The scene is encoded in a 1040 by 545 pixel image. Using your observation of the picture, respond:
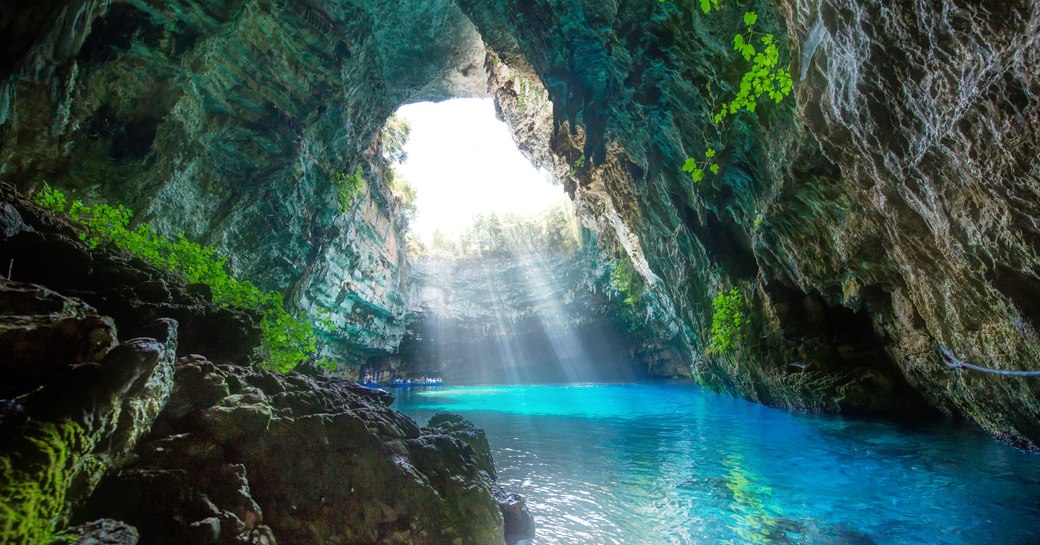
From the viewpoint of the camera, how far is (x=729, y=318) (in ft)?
42.9

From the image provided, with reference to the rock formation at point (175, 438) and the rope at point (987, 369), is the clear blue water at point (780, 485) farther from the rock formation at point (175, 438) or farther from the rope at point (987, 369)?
the rope at point (987, 369)

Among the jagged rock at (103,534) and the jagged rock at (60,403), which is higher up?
the jagged rock at (60,403)

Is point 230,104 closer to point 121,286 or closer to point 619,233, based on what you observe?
point 121,286

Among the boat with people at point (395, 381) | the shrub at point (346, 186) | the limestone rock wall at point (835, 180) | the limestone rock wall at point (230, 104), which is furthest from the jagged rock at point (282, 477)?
the boat with people at point (395, 381)

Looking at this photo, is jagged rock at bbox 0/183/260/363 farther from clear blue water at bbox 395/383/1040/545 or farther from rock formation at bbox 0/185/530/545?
clear blue water at bbox 395/383/1040/545

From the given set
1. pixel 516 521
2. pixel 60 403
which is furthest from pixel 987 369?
pixel 60 403

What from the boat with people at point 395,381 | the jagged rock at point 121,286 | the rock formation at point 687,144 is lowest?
the boat with people at point 395,381

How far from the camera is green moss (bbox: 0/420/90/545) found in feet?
6.77

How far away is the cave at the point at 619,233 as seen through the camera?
3.06m

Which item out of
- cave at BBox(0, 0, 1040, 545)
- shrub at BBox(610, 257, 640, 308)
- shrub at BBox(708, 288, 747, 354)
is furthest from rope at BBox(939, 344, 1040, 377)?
shrub at BBox(610, 257, 640, 308)

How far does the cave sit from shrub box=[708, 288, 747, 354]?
91mm

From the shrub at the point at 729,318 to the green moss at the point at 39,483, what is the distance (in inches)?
543

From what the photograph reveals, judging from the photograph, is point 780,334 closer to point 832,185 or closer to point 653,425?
point 653,425

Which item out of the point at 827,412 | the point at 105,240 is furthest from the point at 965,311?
the point at 105,240
